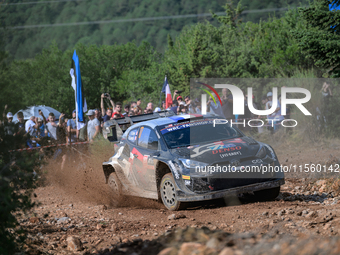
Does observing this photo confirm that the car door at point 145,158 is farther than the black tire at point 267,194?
Yes

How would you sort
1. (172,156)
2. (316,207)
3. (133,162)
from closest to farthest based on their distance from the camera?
(316,207)
(172,156)
(133,162)

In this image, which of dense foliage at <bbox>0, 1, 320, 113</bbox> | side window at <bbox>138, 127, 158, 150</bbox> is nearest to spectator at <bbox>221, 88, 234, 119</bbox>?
dense foliage at <bbox>0, 1, 320, 113</bbox>

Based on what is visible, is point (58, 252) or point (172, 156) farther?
point (172, 156)

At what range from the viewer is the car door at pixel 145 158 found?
8.62m

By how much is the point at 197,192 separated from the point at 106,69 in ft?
283

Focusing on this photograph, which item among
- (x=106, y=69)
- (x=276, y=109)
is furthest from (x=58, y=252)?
(x=106, y=69)

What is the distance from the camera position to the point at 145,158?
8836 mm

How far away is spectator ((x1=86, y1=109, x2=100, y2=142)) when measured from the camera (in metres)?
14.6

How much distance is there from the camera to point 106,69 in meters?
91.6

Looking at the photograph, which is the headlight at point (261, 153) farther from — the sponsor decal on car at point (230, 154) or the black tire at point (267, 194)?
the black tire at point (267, 194)

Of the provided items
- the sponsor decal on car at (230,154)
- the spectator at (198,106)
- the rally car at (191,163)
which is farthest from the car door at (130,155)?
the spectator at (198,106)

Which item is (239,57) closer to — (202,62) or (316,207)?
(202,62)

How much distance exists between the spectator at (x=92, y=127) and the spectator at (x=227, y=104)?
4.61 m

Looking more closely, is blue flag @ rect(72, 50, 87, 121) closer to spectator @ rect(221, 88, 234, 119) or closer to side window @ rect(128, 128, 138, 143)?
spectator @ rect(221, 88, 234, 119)
